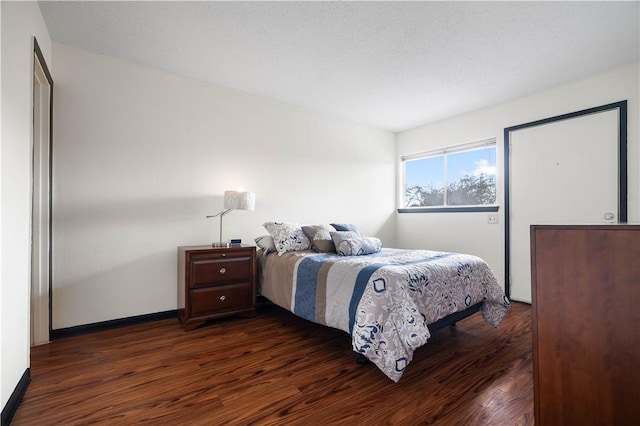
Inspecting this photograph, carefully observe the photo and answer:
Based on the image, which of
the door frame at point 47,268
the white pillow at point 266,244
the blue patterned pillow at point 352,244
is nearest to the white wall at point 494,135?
the blue patterned pillow at point 352,244

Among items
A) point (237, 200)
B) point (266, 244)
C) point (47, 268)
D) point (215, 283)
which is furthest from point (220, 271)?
point (47, 268)

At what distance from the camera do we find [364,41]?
239 centimetres

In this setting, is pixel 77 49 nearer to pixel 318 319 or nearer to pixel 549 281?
pixel 318 319

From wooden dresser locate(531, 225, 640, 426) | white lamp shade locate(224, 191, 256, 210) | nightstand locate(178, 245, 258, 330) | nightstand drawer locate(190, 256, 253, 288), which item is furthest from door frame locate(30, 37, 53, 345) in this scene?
wooden dresser locate(531, 225, 640, 426)

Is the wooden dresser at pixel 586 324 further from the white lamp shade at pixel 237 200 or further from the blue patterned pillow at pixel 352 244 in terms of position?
the white lamp shade at pixel 237 200

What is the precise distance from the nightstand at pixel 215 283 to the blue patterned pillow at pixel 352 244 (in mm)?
856

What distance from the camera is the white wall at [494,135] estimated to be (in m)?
2.75

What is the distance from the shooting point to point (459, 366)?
1.95 metres

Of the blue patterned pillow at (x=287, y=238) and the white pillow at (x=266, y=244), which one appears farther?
the white pillow at (x=266, y=244)

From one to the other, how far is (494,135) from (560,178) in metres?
0.93

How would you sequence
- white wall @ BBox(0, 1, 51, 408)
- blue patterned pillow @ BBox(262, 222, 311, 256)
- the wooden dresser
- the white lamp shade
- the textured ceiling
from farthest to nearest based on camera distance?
blue patterned pillow @ BBox(262, 222, 311, 256) → the white lamp shade → the textured ceiling → white wall @ BBox(0, 1, 51, 408) → the wooden dresser

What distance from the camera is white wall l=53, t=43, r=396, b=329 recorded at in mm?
2467

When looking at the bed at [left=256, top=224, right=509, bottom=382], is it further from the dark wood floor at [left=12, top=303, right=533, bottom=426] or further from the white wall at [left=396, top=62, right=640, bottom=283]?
the white wall at [left=396, top=62, right=640, bottom=283]

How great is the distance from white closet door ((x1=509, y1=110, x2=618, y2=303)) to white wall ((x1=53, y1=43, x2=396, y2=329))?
2594 millimetres
